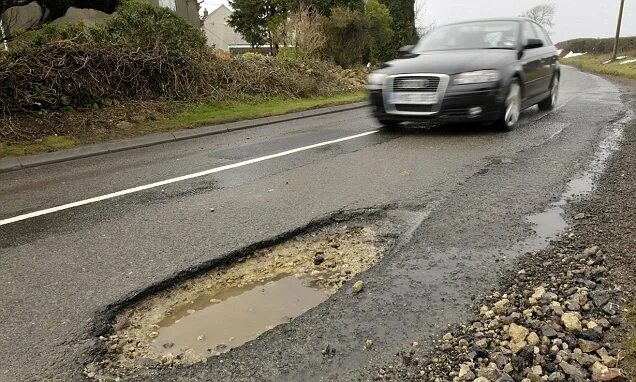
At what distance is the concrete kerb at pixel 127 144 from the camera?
784cm

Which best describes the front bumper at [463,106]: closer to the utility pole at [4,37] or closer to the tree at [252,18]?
the utility pole at [4,37]

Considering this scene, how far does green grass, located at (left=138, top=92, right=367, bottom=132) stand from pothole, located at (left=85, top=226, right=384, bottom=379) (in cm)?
714

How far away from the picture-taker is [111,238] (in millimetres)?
4242

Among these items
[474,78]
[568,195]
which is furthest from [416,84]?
[568,195]

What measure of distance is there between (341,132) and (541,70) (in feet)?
12.6

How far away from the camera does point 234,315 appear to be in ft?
9.91

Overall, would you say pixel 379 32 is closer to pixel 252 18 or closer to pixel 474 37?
pixel 474 37

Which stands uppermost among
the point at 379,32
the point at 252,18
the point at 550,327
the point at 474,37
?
the point at 252,18

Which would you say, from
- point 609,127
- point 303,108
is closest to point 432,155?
point 609,127

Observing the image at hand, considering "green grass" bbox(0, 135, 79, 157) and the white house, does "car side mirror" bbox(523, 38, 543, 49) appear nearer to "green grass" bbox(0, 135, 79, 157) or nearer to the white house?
"green grass" bbox(0, 135, 79, 157)

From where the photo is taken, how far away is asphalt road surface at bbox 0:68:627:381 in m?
2.63

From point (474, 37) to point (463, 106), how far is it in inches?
75.3

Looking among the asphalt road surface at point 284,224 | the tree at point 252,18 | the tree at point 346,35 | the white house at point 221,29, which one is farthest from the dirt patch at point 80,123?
the white house at point 221,29

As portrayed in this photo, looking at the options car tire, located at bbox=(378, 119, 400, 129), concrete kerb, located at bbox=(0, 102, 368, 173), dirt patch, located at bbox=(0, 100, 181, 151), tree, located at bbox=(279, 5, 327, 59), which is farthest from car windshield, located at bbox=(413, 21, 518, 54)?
tree, located at bbox=(279, 5, 327, 59)
